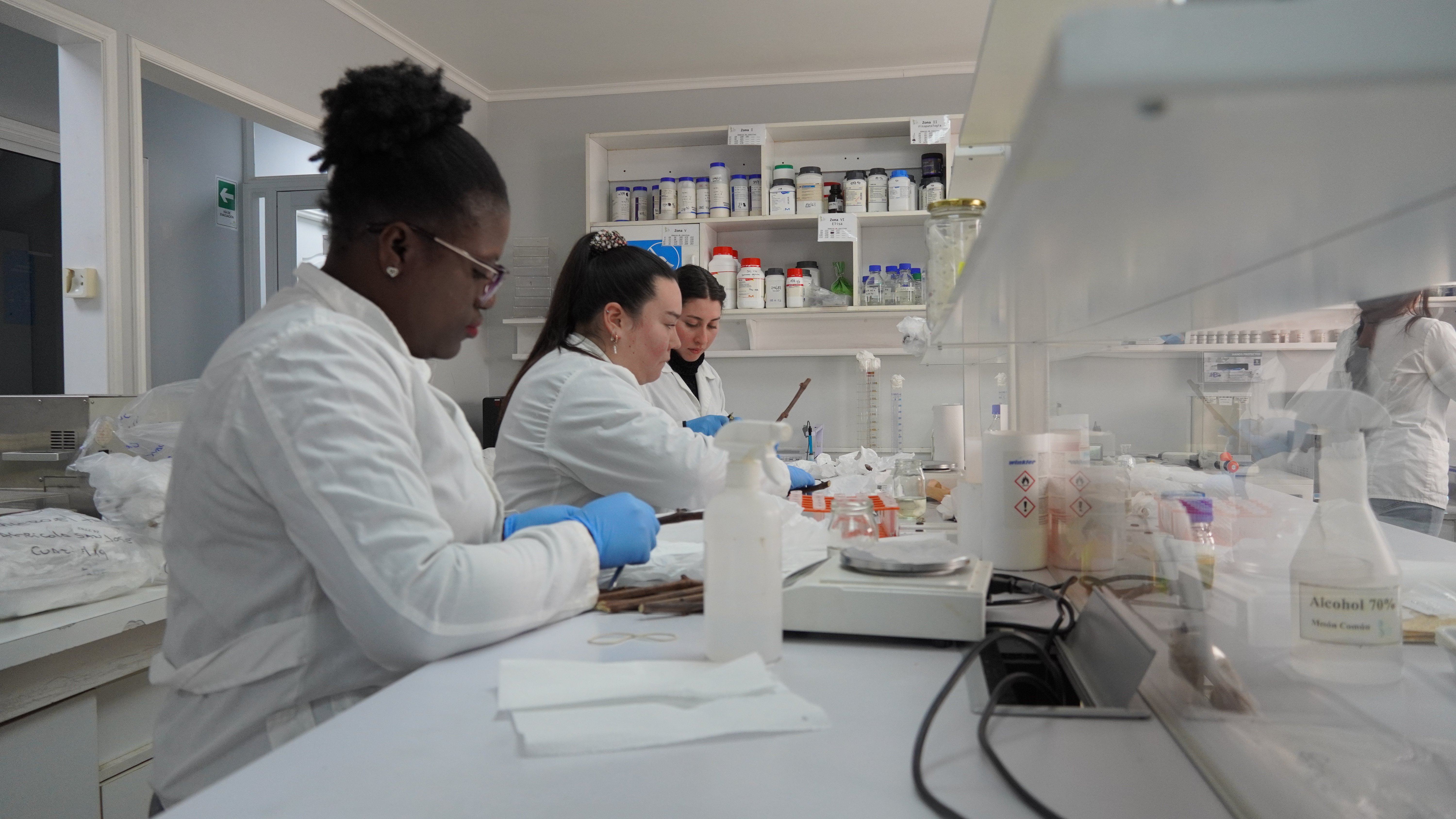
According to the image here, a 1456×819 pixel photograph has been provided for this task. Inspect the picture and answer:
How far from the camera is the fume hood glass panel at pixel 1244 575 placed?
0.56 meters

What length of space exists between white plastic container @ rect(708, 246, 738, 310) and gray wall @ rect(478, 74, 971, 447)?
39 centimetres

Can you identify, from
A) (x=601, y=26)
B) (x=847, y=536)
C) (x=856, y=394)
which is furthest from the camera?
(x=856, y=394)

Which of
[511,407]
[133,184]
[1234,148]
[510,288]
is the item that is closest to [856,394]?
[510,288]

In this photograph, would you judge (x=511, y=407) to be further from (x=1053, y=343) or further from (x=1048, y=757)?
(x=1048, y=757)

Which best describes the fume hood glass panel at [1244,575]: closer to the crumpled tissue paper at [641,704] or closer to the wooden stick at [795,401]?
the crumpled tissue paper at [641,704]

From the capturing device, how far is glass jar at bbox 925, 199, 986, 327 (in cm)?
127

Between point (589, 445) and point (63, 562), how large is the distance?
3.18 ft

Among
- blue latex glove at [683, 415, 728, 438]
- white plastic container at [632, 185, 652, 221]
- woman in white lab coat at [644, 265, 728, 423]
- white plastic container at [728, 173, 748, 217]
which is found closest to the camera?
blue latex glove at [683, 415, 728, 438]

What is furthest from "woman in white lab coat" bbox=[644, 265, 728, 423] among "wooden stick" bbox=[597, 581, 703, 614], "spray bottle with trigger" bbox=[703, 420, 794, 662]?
"spray bottle with trigger" bbox=[703, 420, 794, 662]

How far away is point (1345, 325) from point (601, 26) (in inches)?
135

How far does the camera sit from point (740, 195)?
413 cm

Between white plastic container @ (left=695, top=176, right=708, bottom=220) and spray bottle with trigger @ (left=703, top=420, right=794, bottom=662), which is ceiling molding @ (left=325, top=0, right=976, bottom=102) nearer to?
white plastic container @ (left=695, top=176, right=708, bottom=220)

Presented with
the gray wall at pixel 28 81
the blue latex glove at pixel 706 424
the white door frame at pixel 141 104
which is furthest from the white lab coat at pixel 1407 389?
the gray wall at pixel 28 81

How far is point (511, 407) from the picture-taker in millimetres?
1883
